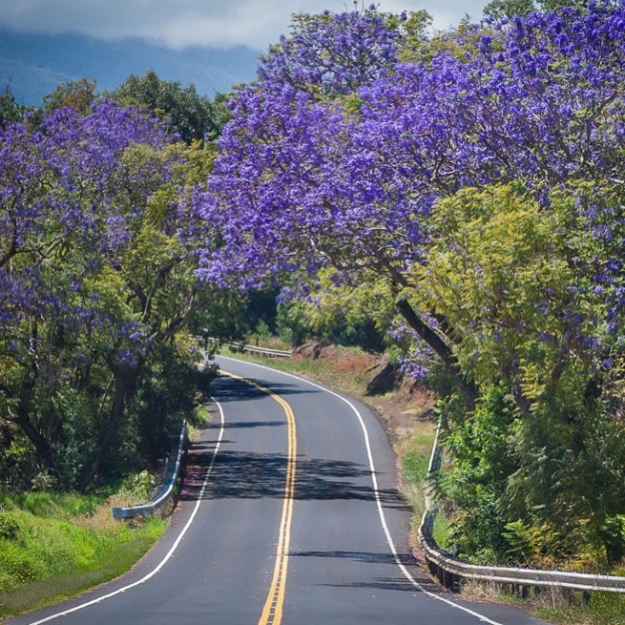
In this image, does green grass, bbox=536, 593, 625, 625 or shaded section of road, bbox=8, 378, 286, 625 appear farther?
shaded section of road, bbox=8, 378, 286, 625

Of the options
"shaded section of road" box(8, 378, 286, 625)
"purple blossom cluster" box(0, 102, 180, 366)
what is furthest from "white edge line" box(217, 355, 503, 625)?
"purple blossom cluster" box(0, 102, 180, 366)

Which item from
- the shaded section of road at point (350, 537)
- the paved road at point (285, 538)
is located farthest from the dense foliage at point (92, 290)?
the shaded section of road at point (350, 537)

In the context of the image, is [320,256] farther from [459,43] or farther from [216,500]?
[216,500]

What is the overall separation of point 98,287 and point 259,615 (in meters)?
24.1

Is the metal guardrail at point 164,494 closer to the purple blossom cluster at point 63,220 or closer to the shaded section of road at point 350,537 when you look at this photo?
the shaded section of road at point 350,537

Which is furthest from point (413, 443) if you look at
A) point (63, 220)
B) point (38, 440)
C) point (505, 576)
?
point (505, 576)

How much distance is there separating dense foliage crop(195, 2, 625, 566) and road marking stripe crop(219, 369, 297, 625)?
5214 millimetres

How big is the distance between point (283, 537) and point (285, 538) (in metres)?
0.20

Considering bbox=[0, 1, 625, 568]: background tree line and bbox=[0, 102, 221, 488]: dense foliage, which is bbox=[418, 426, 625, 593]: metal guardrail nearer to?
bbox=[0, 1, 625, 568]: background tree line

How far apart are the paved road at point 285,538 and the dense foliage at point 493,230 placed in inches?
124

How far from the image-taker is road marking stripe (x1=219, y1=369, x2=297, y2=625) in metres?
23.6

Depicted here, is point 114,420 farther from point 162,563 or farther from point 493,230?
point 493,230

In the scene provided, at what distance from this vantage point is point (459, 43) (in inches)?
1608

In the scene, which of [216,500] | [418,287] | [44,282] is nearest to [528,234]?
[418,287]
